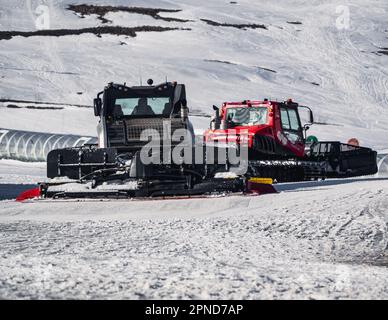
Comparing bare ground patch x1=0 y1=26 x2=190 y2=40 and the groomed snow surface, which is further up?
bare ground patch x1=0 y1=26 x2=190 y2=40

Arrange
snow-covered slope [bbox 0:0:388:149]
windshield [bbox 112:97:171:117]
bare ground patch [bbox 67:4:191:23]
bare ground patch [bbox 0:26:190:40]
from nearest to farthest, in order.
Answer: windshield [bbox 112:97:171:117] → snow-covered slope [bbox 0:0:388:149] → bare ground patch [bbox 0:26:190:40] → bare ground patch [bbox 67:4:191:23]

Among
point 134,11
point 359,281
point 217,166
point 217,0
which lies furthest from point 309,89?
point 359,281

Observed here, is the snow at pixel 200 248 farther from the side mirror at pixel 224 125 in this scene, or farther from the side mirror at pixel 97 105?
the side mirror at pixel 224 125

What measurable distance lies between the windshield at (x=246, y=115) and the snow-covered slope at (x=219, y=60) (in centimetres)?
1588

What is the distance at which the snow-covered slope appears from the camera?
3959cm

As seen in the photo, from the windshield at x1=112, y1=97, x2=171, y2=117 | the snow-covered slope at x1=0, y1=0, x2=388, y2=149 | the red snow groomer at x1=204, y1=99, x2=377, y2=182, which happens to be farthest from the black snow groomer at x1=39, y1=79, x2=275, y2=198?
the snow-covered slope at x1=0, y1=0, x2=388, y2=149

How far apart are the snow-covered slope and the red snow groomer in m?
15.5

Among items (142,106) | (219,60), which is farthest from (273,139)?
(219,60)

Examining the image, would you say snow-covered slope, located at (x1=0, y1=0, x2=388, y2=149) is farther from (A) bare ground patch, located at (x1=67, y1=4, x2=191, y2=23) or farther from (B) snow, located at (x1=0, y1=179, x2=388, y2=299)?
(B) snow, located at (x1=0, y1=179, x2=388, y2=299)

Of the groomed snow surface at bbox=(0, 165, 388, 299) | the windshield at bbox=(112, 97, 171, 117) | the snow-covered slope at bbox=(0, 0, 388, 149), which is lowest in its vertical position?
the groomed snow surface at bbox=(0, 165, 388, 299)

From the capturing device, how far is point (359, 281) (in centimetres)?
475

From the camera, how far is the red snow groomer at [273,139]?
1611cm

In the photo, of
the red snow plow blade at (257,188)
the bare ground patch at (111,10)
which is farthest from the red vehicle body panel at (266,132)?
the bare ground patch at (111,10)
